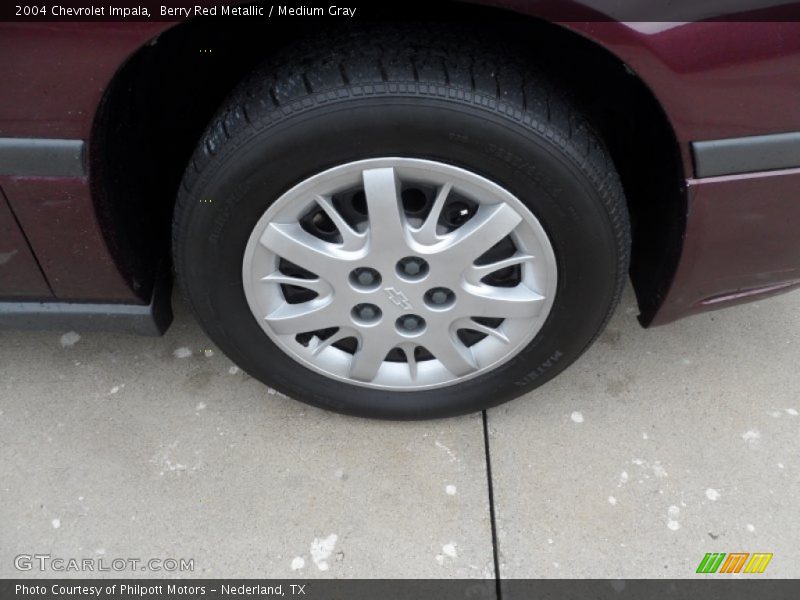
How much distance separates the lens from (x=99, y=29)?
58.2 inches

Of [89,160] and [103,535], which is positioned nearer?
[89,160]

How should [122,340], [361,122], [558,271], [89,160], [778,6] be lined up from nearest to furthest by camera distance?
[778,6] < [361,122] < [89,160] < [558,271] < [122,340]

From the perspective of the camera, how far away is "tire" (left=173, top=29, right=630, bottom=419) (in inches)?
61.7

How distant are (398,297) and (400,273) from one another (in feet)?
0.23

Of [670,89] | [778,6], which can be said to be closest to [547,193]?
[670,89]

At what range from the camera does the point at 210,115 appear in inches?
82.5

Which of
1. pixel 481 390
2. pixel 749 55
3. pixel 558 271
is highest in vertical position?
pixel 749 55

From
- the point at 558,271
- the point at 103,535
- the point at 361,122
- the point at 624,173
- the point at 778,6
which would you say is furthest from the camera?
the point at 624,173

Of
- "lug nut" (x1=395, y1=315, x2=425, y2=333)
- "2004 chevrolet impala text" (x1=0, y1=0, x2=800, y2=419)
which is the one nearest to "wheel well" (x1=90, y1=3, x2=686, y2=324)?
"2004 chevrolet impala text" (x1=0, y1=0, x2=800, y2=419)

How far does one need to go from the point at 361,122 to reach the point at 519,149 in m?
0.34

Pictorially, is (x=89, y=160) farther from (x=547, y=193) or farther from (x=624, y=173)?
(x=624, y=173)

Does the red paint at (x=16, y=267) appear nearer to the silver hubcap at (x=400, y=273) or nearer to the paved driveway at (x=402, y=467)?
the paved driveway at (x=402, y=467)

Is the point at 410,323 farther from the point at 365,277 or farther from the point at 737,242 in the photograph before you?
the point at 737,242

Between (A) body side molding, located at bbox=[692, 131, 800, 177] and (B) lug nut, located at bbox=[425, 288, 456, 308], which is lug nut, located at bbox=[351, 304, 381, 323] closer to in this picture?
(B) lug nut, located at bbox=[425, 288, 456, 308]
